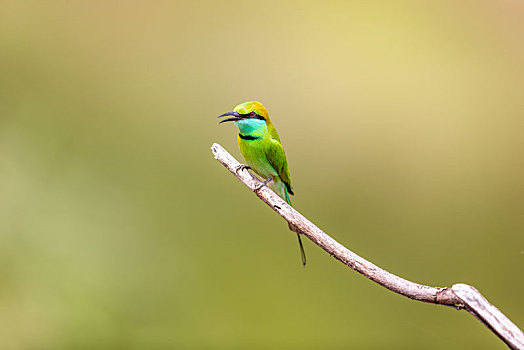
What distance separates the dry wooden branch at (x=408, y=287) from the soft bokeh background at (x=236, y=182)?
81 cm

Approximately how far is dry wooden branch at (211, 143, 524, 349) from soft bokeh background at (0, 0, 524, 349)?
81 cm

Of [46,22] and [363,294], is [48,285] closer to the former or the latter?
Result: [46,22]

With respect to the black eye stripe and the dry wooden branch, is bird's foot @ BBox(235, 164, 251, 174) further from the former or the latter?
the black eye stripe

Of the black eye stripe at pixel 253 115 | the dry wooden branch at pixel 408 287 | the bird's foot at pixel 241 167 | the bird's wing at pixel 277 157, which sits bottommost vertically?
the dry wooden branch at pixel 408 287

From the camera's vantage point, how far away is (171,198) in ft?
9.25

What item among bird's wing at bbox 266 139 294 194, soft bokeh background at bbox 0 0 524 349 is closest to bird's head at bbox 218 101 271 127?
bird's wing at bbox 266 139 294 194

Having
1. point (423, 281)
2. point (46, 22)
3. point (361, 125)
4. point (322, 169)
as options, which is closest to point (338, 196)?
point (322, 169)

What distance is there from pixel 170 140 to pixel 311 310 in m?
1.31

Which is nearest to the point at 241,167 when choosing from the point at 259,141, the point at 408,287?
the point at 259,141

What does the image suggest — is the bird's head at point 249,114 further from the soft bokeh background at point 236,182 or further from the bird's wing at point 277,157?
the soft bokeh background at point 236,182

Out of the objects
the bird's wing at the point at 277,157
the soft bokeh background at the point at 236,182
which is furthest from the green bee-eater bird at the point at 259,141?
the soft bokeh background at the point at 236,182

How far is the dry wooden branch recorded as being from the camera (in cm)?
132

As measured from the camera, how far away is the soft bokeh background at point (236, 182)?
264cm

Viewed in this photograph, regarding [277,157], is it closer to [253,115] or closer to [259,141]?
[259,141]
